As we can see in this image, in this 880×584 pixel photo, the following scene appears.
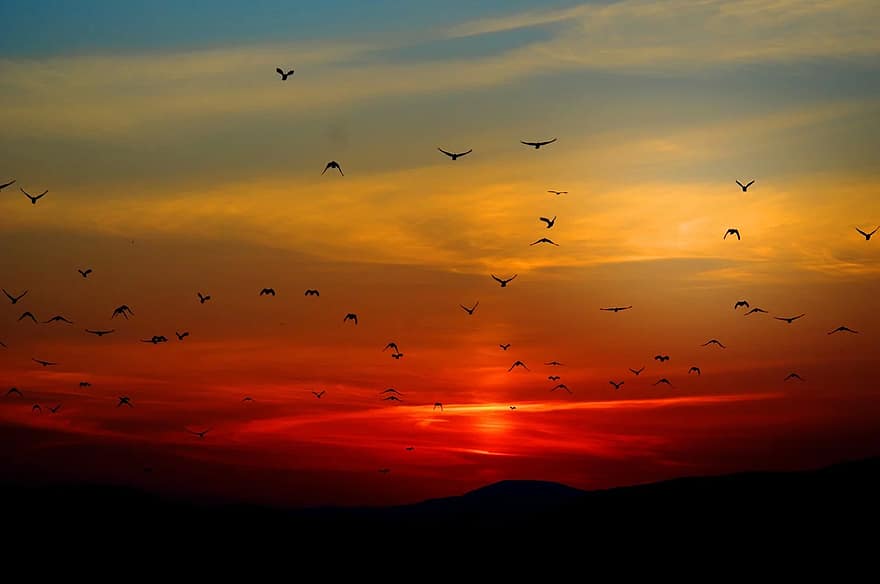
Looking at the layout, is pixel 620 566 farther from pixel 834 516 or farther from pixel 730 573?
pixel 834 516

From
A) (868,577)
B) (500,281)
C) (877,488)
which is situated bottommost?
(868,577)

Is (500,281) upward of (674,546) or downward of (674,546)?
upward

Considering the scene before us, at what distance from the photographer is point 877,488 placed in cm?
19650

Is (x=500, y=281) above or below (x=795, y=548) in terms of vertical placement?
above

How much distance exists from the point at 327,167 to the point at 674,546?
390 ft

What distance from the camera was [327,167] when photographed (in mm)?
107375

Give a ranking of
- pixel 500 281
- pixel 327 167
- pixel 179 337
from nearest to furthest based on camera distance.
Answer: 1. pixel 327 167
2. pixel 500 281
3. pixel 179 337

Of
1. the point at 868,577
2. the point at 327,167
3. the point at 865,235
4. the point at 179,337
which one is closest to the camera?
the point at 327,167

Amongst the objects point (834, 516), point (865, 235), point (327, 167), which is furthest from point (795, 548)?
point (327, 167)

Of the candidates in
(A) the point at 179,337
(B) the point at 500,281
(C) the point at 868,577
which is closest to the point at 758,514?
(C) the point at 868,577

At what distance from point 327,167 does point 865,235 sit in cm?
5654

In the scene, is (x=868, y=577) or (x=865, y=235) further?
(x=868, y=577)

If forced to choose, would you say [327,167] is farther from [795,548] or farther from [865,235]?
[795,548]

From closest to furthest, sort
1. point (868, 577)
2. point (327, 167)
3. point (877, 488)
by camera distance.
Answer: point (327, 167), point (868, 577), point (877, 488)
